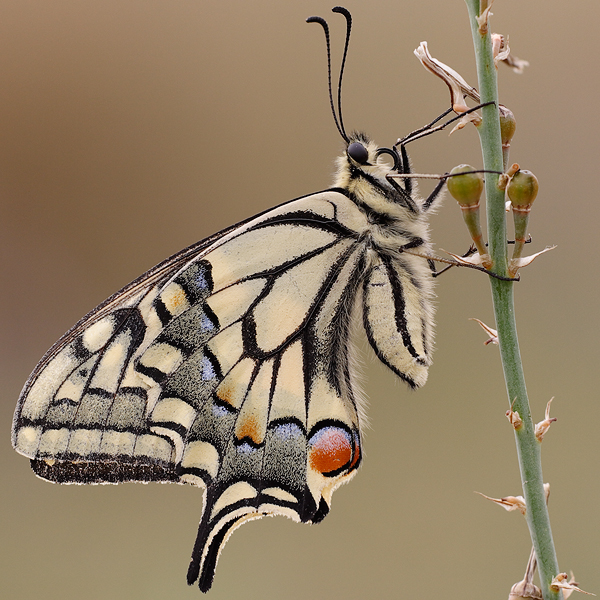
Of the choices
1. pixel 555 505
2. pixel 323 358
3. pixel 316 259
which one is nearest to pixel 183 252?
pixel 316 259

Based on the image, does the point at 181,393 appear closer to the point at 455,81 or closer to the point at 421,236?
the point at 421,236

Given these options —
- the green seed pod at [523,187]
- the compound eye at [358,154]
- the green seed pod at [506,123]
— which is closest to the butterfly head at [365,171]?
the compound eye at [358,154]

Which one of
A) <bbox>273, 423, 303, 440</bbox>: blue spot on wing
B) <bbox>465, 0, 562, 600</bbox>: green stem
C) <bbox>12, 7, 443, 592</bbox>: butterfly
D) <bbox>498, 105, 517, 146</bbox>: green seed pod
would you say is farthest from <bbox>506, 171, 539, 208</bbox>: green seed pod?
<bbox>273, 423, 303, 440</bbox>: blue spot on wing

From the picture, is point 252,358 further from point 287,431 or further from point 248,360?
point 287,431

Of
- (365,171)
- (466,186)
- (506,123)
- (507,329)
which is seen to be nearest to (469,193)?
(466,186)

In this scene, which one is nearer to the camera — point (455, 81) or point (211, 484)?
point (455, 81)

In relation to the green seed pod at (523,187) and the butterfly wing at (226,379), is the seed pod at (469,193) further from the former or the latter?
the butterfly wing at (226,379)

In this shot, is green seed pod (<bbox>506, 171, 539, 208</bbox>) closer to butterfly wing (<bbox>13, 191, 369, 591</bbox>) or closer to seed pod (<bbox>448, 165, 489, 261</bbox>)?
seed pod (<bbox>448, 165, 489, 261</bbox>)
